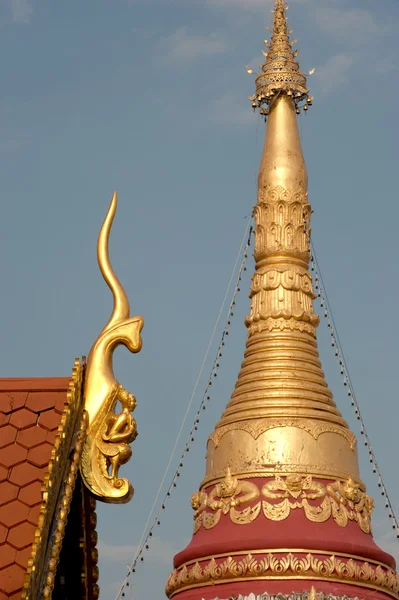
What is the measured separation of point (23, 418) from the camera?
14.8ft

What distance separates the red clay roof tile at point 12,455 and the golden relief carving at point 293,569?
635 inches

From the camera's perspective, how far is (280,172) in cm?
2467

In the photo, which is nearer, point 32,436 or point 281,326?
point 32,436

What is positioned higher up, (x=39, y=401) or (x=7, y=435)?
(x=39, y=401)

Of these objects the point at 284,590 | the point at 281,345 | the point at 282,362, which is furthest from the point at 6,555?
the point at 281,345

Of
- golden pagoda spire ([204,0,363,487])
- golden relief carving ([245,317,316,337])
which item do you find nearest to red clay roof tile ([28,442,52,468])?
golden pagoda spire ([204,0,363,487])

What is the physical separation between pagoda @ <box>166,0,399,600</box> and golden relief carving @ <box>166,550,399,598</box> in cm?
2

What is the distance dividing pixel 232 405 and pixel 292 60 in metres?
7.25

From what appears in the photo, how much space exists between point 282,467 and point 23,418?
56.1ft

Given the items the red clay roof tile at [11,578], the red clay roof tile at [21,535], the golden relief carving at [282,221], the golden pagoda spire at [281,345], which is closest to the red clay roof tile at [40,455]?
the red clay roof tile at [21,535]

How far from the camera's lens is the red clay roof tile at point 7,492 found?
4230mm

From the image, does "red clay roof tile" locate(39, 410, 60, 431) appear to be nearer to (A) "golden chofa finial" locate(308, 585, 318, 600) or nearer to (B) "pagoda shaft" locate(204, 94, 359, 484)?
(A) "golden chofa finial" locate(308, 585, 318, 600)

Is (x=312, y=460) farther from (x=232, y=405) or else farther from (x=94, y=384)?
(x=94, y=384)

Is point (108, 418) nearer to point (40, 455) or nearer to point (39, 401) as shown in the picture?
point (39, 401)
